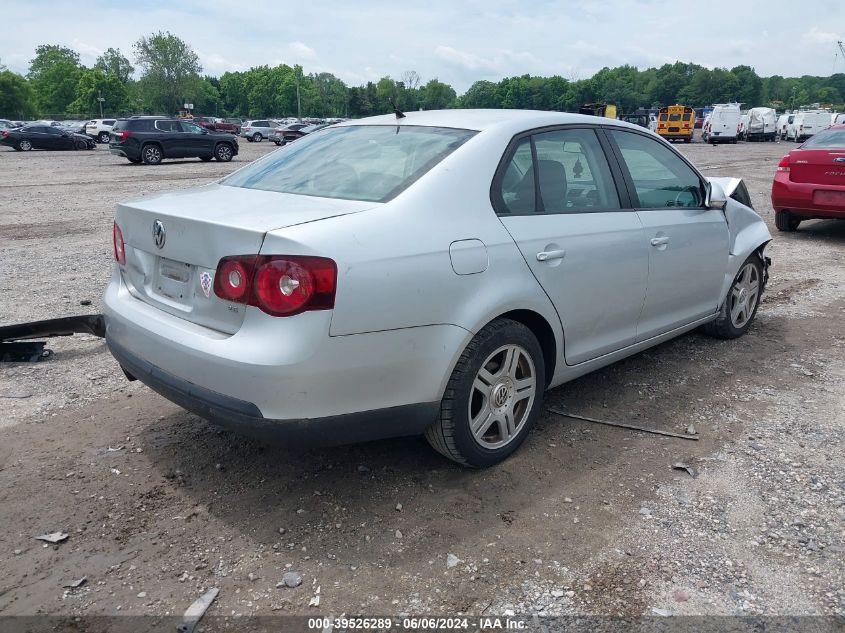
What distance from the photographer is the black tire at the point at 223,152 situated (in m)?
25.8

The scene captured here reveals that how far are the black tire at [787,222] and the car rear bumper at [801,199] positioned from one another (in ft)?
2.19

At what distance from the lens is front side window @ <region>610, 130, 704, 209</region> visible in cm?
415

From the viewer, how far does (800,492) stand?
127 inches

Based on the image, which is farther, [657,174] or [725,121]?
[725,121]

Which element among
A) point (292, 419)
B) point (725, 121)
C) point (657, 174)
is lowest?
point (292, 419)

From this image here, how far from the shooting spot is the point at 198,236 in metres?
2.85

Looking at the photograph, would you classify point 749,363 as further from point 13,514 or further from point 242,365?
point 13,514

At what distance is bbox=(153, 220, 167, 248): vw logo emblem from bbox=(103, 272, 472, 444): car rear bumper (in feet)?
1.00

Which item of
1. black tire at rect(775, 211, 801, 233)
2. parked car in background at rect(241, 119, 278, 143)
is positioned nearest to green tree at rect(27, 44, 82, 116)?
parked car in background at rect(241, 119, 278, 143)

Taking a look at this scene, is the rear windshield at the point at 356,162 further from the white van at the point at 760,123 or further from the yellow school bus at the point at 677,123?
the white van at the point at 760,123

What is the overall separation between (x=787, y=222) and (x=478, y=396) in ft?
29.8

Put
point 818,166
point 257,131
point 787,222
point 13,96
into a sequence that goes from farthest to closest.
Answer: point 13,96, point 257,131, point 787,222, point 818,166

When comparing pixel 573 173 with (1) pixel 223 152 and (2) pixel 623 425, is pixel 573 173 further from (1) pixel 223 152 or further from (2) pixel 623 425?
(1) pixel 223 152

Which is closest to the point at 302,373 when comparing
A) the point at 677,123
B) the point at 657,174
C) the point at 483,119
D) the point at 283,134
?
the point at 483,119
